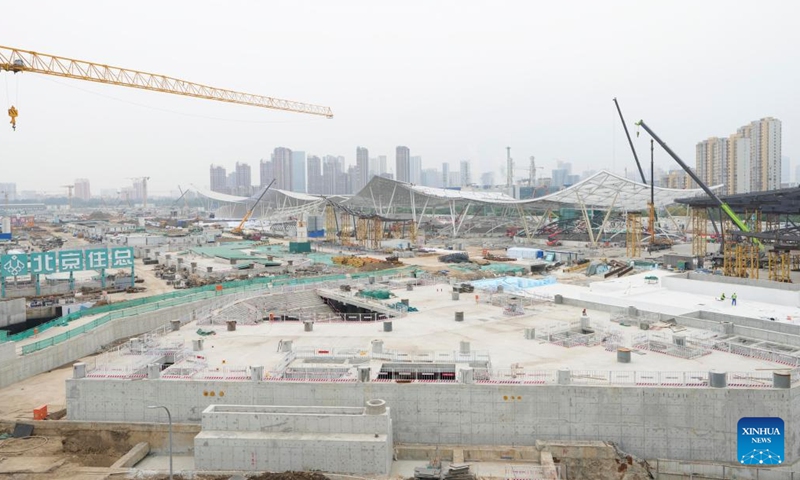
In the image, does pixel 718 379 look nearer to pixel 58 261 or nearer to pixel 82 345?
pixel 82 345

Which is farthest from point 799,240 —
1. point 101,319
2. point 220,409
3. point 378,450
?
point 101,319

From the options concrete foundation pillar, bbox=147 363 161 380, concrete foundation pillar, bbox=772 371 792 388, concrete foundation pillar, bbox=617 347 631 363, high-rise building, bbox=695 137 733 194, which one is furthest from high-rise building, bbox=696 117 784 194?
concrete foundation pillar, bbox=147 363 161 380

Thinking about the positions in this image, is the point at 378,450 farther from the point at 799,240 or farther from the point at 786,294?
the point at 799,240

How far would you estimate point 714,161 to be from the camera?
171875 millimetres

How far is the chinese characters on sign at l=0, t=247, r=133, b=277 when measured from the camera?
4316 centimetres

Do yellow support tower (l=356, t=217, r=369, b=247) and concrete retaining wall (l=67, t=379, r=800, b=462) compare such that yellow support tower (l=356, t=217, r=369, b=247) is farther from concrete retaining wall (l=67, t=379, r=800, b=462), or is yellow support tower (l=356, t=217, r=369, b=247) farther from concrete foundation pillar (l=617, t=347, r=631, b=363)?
concrete retaining wall (l=67, t=379, r=800, b=462)

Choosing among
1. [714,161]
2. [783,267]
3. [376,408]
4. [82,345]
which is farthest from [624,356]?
[714,161]

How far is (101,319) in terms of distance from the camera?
33.2 meters

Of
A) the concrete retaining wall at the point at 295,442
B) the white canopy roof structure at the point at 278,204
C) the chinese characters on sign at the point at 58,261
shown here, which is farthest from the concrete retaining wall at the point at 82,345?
the white canopy roof structure at the point at 278,204

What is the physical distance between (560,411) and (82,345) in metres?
25.3

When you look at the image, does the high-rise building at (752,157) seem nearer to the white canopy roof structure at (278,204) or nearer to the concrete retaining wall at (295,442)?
the white canopy roof structure at (278,204)

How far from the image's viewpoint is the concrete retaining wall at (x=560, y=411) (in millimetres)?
19000

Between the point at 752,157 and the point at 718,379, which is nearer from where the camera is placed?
the point at 718,379

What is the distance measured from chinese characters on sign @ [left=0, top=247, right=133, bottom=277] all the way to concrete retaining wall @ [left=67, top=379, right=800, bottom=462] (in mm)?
30978
